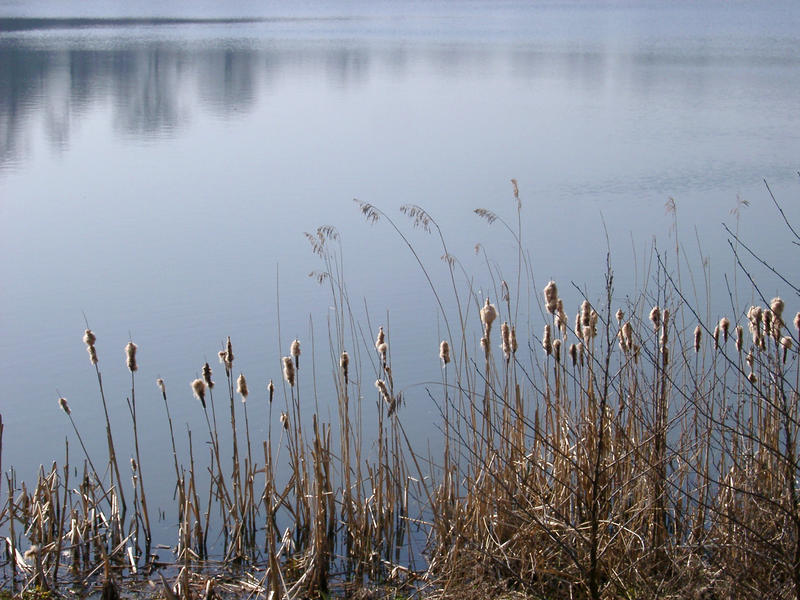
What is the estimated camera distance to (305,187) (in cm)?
885

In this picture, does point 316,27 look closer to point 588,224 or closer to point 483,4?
point 483,4

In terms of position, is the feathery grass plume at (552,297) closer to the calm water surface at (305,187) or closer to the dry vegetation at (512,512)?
the dry vegetation at (512,512)

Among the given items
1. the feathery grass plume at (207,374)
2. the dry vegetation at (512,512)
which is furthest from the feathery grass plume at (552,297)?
the feathery grass plume at (207,374)

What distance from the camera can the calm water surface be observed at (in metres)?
5.19

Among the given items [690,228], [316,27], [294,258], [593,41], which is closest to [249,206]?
[294,258]

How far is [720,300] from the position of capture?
538cm

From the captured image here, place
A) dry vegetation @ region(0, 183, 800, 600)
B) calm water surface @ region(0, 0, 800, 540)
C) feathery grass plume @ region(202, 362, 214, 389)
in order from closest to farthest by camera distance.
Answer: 1. dry vegetation @ region(0, 183, 800, 600)
2. feathery grass plume @ region(202, 362, 214, 389)
3. calm water surface @ region(0, 0, 800, 540)

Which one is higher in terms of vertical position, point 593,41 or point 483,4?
point 483,4

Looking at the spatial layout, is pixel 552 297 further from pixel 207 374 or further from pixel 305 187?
pixel 305 187

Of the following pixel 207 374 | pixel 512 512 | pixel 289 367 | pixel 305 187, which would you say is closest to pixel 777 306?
pixel 512 512

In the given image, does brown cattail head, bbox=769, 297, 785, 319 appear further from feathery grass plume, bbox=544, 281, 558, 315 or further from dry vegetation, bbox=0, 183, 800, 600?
feathery grass plume, bbox=544, 281, 558, 315

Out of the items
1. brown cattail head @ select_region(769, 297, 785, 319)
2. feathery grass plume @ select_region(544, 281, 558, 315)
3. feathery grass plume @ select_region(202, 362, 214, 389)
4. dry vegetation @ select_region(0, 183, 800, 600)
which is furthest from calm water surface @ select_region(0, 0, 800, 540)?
brown cattail head @ select_region(769, 297, 785, 319)

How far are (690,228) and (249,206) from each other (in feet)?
11.6

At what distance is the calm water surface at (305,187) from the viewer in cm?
519
